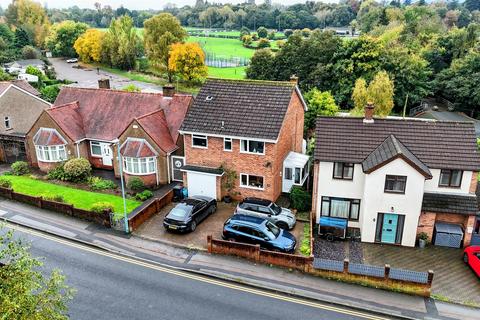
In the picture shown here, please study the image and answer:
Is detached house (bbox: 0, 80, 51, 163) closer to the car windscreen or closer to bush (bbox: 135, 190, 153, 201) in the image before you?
bush (bbox: 135, 190, 153, 201)

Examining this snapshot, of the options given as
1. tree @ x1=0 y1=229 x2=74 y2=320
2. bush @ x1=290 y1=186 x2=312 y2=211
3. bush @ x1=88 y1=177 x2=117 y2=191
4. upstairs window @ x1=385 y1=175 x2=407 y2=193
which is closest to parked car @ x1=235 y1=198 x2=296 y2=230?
bush @ x1=290 y1=186 x2=312 y2=211

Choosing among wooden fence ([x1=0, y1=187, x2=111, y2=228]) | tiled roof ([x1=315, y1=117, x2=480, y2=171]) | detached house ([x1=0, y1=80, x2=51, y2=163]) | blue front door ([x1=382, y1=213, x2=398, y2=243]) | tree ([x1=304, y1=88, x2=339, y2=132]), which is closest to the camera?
blue front door ([x1=382, y1=213, x2=398, y2=243])

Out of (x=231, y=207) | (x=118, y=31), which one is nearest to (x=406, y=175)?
(x=231, y=207)

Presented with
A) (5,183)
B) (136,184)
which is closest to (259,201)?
(136,184)

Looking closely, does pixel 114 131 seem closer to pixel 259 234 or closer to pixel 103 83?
pixel 103 83

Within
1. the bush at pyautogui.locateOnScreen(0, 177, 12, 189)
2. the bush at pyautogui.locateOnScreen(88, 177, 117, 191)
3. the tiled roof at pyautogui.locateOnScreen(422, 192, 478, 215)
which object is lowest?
the bush at pyautogui.locateOnScreen(88, 177, 117, 191)

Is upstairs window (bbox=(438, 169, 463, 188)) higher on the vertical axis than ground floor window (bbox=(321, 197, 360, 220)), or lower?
higher

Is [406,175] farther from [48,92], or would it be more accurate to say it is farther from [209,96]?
[48,92]
